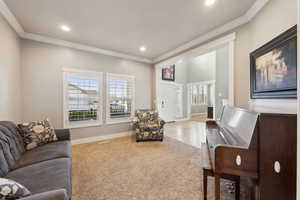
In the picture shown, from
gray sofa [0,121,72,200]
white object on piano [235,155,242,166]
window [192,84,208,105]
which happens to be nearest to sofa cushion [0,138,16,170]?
gray sofa [0,121,72,200]

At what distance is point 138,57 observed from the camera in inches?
175

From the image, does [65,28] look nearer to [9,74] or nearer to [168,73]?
[9,74]

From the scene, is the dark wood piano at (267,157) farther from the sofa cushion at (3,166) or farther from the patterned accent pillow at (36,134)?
the patterned accent pillow at (36,134)

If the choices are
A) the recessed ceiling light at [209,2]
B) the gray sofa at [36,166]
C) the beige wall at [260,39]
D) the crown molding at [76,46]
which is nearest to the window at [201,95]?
the crown molding at [76,46]

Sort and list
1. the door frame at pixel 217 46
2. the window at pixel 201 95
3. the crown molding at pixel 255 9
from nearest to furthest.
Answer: the crown molding at pixel 255 9 < the door frame at pixel 217 46 < the window at pixel 201 95

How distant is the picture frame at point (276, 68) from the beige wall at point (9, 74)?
3937 millimetres

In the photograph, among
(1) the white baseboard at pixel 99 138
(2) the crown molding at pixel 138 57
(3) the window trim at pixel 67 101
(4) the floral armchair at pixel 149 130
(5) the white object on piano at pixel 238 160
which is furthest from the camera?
(4) the floral armchair at pixel 149 130

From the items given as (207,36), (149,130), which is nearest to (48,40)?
(149,130)

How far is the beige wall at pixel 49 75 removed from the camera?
298cm

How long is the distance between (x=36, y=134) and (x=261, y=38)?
3773mm

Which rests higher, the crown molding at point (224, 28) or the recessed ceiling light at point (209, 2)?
the recessed ceiling light at point (209, 2)

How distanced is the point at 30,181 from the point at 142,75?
12.8 feet

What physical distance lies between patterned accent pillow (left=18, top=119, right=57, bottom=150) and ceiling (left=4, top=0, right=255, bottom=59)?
187 cm

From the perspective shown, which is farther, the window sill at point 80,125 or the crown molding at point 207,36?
the window sill at point 80,125
